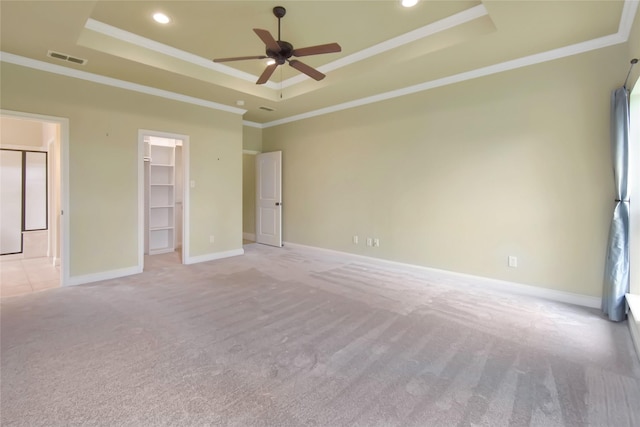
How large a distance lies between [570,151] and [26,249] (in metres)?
8.68

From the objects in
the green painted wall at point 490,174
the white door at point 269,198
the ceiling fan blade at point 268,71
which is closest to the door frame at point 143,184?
the white door at point 269,198

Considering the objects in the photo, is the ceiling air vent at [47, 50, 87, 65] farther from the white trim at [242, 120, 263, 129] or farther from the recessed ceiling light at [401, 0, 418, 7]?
the recessed ceiling light at [401, 0, 418, 7]

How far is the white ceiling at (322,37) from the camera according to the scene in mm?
2781

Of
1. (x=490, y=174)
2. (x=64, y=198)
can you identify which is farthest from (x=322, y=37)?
(x=64, y=198)

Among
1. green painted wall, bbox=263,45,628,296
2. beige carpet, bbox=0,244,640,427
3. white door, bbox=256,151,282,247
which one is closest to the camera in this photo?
beige carpet, bbox=0,244,640,427

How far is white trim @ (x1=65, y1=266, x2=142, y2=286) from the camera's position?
400 centimetres

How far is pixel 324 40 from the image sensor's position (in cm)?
361

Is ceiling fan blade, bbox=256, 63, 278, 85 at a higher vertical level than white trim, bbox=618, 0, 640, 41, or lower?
lower

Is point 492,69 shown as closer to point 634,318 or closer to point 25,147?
point 634,318

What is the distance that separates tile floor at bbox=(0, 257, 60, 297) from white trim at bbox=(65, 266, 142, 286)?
222 mm

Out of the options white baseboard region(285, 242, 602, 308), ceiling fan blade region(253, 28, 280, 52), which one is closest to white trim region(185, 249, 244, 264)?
white baseboard region(285, 242, 602, 308)

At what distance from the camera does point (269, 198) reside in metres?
6.93

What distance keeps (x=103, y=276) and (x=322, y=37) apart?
14.6ft

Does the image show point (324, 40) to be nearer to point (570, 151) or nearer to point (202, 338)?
point (570, 151)
